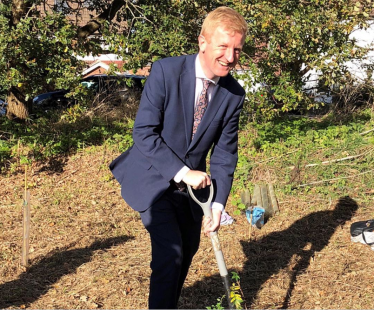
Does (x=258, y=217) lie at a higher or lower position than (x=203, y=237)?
higher

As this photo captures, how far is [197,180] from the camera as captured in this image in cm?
289

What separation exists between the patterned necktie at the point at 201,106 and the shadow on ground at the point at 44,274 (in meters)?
2.38

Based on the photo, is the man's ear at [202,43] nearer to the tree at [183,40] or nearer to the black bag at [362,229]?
the black bag at [362,229]

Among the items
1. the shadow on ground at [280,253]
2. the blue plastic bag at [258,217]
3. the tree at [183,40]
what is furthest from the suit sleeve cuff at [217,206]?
the tree at [183,40]

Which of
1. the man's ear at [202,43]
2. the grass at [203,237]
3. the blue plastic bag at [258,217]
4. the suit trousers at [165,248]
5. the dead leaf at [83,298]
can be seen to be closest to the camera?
the man's ear at [202,43]

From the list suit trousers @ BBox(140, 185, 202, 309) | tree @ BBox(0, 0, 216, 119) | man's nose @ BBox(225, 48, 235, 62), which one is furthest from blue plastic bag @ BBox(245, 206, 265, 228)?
man's nose @ BBox(225, 48, 235, 62)

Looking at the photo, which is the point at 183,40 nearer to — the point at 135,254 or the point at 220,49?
the point at 135,254

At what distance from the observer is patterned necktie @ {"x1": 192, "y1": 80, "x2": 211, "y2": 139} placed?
10.2ft

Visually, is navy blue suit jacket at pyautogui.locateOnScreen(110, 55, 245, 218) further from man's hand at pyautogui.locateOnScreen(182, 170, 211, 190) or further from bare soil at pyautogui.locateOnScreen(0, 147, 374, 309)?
bare soil at pyautogui.locateOnScreen(0, 147, 374, 309)

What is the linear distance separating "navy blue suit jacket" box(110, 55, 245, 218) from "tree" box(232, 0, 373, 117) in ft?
15.9

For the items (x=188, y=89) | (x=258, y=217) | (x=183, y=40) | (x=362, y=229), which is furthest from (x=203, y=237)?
(x=188, y=89)

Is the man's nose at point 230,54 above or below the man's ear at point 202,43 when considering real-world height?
below

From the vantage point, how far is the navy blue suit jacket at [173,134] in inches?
119

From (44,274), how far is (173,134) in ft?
8.90
